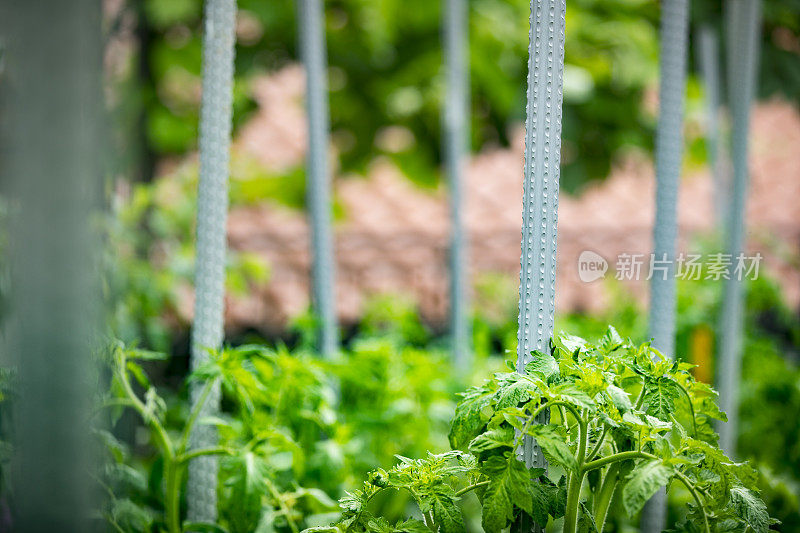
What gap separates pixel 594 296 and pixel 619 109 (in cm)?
103

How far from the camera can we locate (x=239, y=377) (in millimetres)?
998

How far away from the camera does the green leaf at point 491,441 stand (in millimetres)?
742

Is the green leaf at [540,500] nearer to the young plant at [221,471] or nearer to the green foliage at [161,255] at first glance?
the young plant at [221,471]

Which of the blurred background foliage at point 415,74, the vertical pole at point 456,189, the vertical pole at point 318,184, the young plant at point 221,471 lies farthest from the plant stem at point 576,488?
the blurred background foliage at point 415,74

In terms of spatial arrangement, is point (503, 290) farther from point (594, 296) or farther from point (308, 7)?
point (308, 7)

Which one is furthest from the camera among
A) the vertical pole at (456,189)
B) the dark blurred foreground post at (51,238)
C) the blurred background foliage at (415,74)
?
the blurred background foliage at (415,74)

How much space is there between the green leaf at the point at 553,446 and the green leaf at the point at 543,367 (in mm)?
59

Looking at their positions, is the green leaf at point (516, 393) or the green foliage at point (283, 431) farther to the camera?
the green foliage at point (283, 431)

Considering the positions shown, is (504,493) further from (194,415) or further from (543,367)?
(194,415)

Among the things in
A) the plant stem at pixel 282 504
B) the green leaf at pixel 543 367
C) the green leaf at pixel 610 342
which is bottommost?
the plant stem at pixel 282 504

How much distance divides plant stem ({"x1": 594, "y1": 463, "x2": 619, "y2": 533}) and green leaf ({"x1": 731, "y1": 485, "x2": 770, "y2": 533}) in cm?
12

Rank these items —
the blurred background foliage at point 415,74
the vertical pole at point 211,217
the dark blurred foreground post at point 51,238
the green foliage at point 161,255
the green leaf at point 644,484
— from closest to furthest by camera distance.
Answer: the dark blurred foreground post at point 51,238, the green leaf at point 644,484, the vertical pole at point 211,217, the green foliage at point 161,255, the blurred background foliage at point 415,74

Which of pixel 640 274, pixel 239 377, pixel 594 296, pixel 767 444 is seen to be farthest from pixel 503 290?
pixel 239 377

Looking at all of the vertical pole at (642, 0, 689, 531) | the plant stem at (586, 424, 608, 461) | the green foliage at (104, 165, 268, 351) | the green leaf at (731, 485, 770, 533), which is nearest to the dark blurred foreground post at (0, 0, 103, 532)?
the plant stem at (586, 424, 608, 461)
